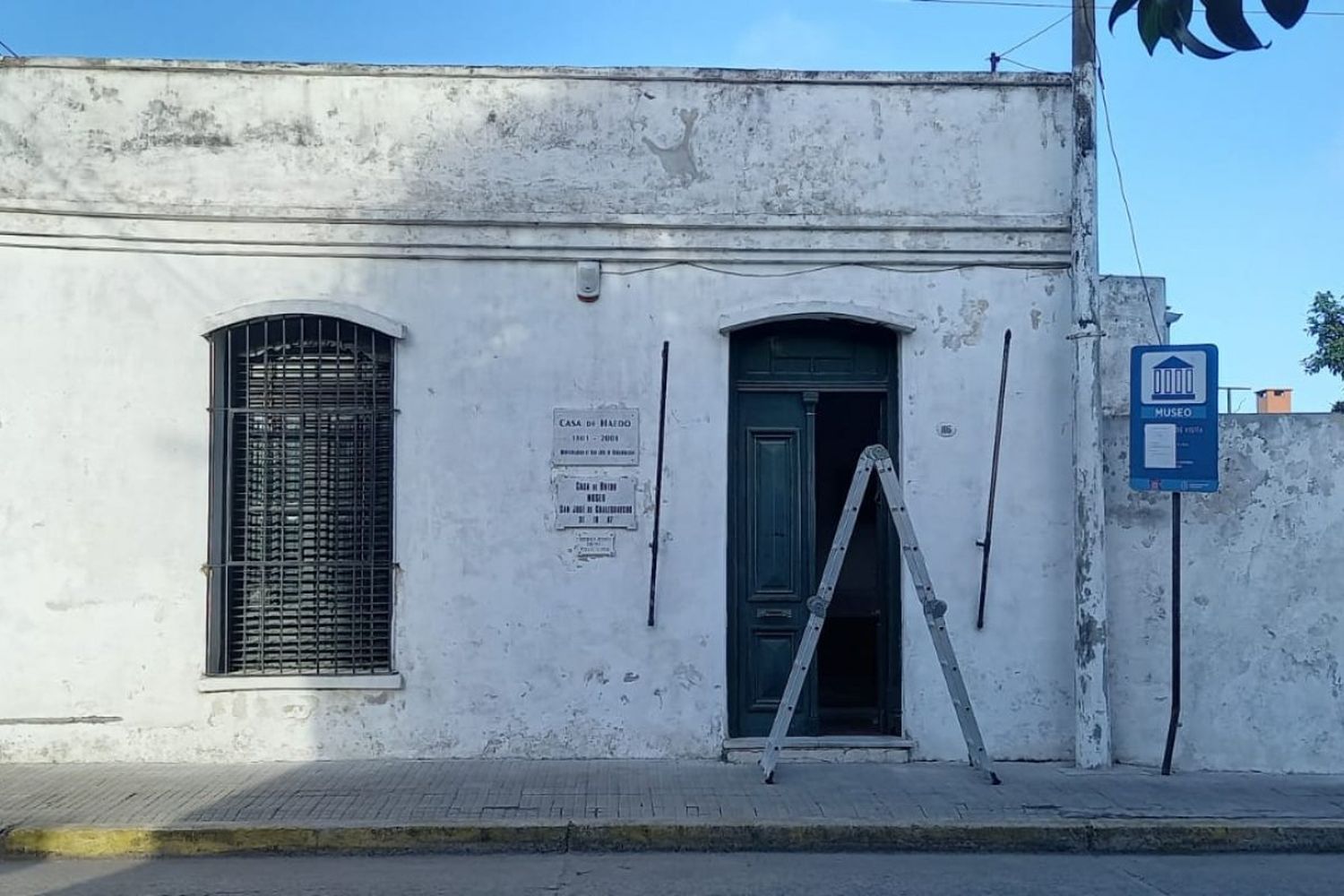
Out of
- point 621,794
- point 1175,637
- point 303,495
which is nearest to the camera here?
point 621,794

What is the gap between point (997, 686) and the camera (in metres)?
8.28

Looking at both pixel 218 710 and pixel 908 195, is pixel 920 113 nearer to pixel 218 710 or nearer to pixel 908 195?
pixel 908 195

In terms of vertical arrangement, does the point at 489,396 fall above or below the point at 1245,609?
above

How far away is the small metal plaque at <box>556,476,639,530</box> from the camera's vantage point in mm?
8273

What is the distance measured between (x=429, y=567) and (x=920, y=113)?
4514mm

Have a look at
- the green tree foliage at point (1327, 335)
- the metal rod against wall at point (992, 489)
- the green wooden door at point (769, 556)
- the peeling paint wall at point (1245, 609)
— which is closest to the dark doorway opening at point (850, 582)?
the green wooden door at point (769, 556)

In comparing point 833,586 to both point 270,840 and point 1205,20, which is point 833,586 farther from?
point 1205,20

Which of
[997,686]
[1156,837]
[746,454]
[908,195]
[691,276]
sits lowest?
[1156,837]

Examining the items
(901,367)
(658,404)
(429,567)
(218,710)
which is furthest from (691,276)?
(218,710)

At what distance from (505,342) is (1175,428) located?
4.32 meters

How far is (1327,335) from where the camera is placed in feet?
75.3

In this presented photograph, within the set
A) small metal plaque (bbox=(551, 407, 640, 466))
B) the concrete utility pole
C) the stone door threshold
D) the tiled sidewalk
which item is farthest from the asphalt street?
small metal plaque (bbox=(551, 407, 640, 466))

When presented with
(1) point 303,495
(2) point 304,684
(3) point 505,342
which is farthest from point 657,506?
(2) point 304,684

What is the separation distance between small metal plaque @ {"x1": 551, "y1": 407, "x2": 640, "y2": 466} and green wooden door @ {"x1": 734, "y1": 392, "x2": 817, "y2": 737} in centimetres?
76
